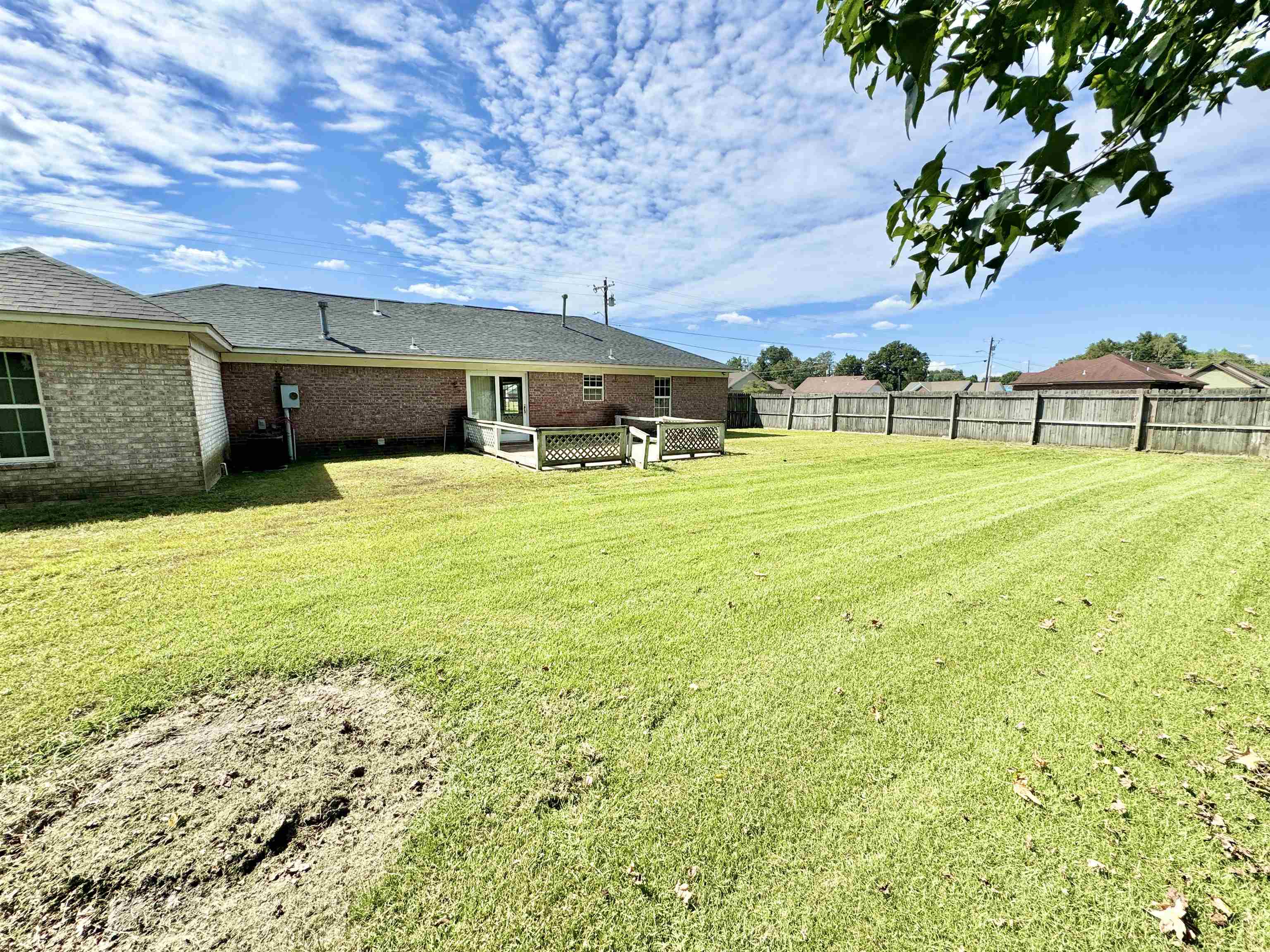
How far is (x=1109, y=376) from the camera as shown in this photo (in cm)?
3825

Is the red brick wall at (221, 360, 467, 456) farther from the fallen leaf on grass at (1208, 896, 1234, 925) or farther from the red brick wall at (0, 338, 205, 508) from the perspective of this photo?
the fallen leaf on grass at (1208, 896, 1234, 925)

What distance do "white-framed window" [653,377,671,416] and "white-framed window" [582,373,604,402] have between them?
2472mm

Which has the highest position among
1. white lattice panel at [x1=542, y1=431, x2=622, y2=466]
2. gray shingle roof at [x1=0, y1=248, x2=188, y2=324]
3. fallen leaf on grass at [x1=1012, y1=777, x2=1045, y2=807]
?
gray shingle roof at [x1=0, y1=248, x2=188, y2=324]

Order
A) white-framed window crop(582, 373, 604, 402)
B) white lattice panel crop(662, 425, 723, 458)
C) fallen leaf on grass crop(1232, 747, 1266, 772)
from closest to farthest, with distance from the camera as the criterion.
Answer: fallen leaf on grass crop(1232, 747, 1266, 772)
white lattice panel crop(662, 425, 723, 458)
white-framed window crop(582, 373, 604, 402)

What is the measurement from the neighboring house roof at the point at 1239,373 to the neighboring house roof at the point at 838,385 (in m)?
25.1

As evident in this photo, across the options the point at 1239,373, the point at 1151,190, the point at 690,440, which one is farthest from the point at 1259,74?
the point at 1239,373

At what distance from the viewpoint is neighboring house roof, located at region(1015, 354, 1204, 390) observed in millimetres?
36875

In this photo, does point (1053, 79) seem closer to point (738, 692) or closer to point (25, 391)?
point (738, 692)

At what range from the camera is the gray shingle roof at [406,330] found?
14.0 m

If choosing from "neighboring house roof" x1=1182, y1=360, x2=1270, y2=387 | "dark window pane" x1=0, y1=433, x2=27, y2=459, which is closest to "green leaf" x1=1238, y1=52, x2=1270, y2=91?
"dark window pane" x1=0, y1=433, x2=27, y2=459

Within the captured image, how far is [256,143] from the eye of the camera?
13.5 metres

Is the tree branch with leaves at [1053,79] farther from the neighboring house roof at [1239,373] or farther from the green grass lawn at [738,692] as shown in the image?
the neighboring house roof at [1239,373]

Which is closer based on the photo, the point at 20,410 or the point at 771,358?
the point at 20,410

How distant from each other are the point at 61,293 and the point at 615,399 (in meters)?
14.3
